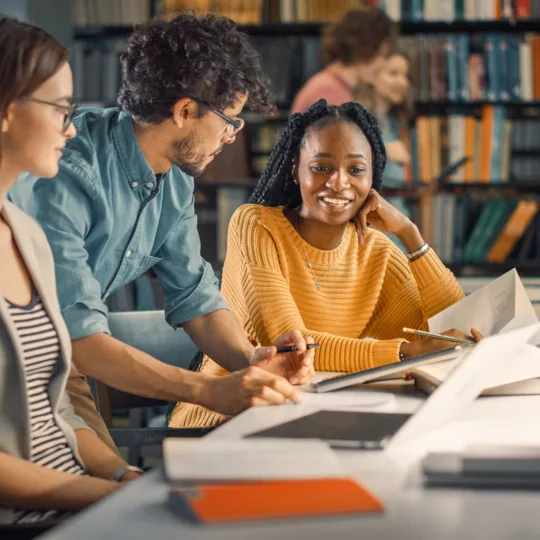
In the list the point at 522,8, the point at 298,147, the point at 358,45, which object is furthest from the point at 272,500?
the point at 522,8

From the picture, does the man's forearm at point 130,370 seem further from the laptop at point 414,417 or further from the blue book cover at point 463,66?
the blue book cover at point 463,66

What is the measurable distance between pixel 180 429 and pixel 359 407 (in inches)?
16.2

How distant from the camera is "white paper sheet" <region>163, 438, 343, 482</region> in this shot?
0.94 meters

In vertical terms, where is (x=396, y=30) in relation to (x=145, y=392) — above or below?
above

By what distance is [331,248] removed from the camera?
2.17m

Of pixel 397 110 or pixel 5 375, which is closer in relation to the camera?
pixel 5 375

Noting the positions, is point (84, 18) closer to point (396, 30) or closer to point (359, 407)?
point (396, 30)

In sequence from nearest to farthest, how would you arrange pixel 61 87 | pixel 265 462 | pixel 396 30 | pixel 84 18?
pixel 265 462, pixel 61 87, pixel 396 30, pixel 84 18

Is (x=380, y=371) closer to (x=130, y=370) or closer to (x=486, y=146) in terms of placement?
(x=130, y=370)

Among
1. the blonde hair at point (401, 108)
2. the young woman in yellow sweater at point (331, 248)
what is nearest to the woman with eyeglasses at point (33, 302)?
the young woman in yellow sweater at point (331, 248)

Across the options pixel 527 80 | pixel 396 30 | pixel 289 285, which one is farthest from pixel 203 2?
pixel 289 285

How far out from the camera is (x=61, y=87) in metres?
1.36

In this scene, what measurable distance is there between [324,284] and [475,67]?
247cm

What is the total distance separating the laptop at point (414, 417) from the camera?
1.07 metres
